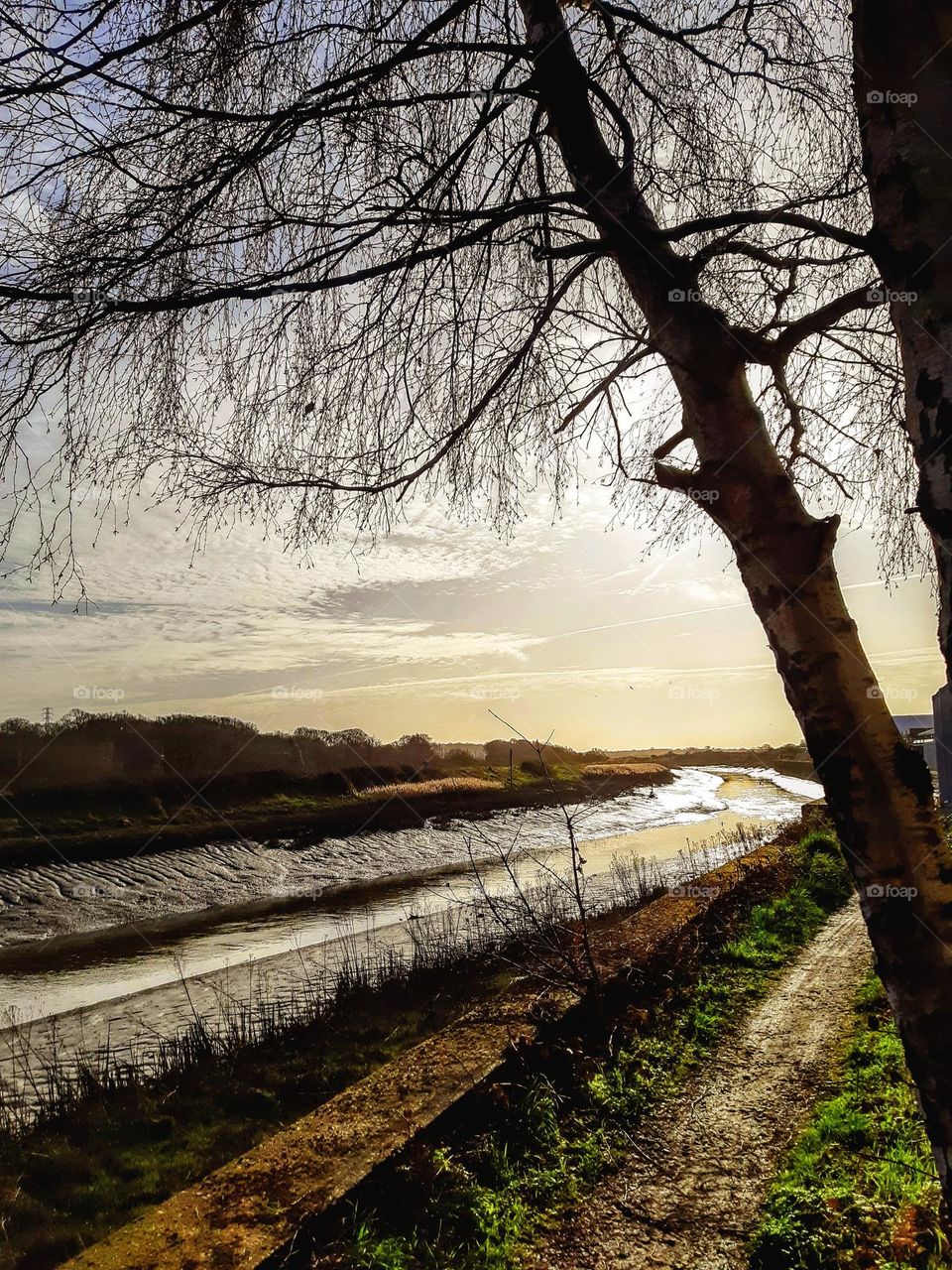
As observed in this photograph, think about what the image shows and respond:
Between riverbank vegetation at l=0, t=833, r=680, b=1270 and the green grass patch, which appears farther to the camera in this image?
riverbank vegetation at l=0, t=833, r=680, b=1270

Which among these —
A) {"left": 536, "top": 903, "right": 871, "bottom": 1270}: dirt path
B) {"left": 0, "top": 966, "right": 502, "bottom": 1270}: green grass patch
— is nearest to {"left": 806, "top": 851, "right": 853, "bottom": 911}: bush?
{"left": 536, "top": 903, "right": 871, "bottom": 1270}: dirt path

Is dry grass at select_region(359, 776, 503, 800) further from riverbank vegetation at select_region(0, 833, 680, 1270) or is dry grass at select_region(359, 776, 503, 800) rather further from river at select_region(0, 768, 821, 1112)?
riverbank vegetation at select_region(0, 833, 680, 1270)

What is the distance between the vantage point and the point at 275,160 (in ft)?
10.7

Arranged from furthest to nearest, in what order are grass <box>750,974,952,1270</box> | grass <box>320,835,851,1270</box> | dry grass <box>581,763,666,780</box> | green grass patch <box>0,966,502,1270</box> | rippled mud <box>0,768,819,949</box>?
1. dry grass <box>581,763,666,780</box>
2. rippled mud <box>0,768,819,949</box>
3. green grass patch <box>0,966,502,1270</box>
4. grass <box>320,835,851,1270</box>
5. grass <box>750,974,952,1270</box>

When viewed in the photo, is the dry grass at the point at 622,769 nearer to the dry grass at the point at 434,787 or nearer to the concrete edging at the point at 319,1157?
the dry grass at the point at 434,787

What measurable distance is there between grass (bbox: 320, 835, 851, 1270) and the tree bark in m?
1.89

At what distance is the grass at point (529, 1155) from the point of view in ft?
10.3

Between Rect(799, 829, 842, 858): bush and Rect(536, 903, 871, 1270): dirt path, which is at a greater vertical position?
Rect(536, 903, 871, 1270): dirt path

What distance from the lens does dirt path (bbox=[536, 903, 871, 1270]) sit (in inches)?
130

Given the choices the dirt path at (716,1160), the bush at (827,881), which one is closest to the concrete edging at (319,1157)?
the dirt path at (716,1160)

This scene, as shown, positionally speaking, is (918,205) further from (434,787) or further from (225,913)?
(434,787)

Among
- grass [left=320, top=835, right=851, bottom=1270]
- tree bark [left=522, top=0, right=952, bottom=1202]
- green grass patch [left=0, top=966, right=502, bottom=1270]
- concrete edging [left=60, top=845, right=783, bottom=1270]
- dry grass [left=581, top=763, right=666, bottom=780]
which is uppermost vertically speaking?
tree bark [left=522, top=0, right=952, bottom=1202]

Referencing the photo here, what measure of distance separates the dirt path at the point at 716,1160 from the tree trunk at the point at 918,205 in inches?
112

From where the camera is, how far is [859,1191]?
3.51 metres
